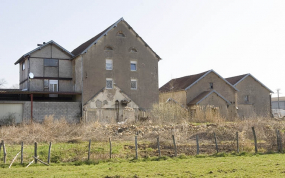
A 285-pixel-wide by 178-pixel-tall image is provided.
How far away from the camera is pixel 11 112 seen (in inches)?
1288

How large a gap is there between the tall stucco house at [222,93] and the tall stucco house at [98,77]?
21.4 feet

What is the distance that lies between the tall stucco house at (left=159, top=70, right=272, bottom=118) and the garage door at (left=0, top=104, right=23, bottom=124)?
67.4ft

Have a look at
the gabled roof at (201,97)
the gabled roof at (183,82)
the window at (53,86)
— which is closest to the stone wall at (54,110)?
the window at (53,86)

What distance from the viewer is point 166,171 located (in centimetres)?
1457

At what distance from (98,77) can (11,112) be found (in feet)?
32.4

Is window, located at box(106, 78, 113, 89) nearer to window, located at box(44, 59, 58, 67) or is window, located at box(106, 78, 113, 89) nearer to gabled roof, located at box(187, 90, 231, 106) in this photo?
window, located at box(44, 59, 58, 67)

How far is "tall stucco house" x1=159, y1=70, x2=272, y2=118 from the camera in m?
43.6

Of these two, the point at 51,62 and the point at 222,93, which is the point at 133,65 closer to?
the point at 51,62

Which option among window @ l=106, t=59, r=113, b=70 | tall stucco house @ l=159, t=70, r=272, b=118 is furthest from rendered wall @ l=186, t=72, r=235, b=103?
window @ l=106, t=59, r=113, b=70

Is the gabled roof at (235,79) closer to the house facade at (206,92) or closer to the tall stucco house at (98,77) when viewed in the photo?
the house facade at (206,92)

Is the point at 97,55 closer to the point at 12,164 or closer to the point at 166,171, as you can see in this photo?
the point at 12,164

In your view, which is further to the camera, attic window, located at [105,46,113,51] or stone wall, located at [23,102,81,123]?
attic window, located at [105,46,113,51]

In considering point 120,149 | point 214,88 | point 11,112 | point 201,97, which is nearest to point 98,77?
point 11,112

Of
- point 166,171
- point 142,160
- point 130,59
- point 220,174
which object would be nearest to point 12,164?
point 142,160
